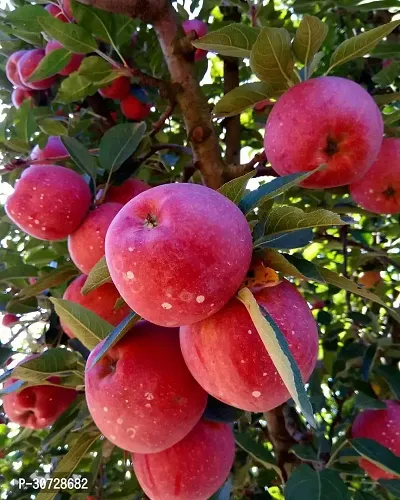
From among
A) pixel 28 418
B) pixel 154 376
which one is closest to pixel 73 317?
pixel 154 376

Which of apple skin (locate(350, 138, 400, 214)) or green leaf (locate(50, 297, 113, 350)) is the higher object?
green leaf (locate(50, 297, 113, 350))

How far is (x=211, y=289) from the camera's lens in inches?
25.8

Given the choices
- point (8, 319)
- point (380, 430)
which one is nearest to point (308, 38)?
point (380, 430)

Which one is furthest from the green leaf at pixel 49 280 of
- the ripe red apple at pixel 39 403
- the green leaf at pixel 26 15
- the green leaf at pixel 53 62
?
the green leaf at pixel 26 15

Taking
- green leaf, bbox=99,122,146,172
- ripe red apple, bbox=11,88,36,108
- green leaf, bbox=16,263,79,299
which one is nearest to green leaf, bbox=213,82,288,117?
green leaf, bbox=99,122,146,172

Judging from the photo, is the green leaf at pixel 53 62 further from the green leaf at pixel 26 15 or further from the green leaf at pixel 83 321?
the green leaf at pixel 83 321

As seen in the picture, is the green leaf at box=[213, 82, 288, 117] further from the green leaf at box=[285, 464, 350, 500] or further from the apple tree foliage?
the green leaf at box=[285, 464, 350, 500]

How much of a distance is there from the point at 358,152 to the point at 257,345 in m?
0.55

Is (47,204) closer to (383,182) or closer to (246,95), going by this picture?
(246,95)

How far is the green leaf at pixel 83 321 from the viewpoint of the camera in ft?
3.38

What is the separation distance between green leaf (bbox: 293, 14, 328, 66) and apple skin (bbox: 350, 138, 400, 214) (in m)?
0.33

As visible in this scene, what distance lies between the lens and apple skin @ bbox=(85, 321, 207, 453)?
0.86m

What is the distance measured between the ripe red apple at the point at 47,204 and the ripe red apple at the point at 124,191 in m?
0.12

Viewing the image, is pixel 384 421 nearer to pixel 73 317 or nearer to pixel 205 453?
pixel 205 453
